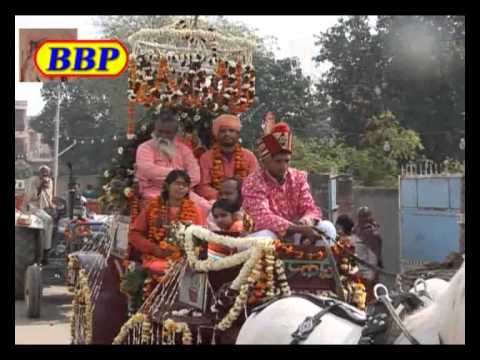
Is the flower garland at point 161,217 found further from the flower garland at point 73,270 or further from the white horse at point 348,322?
the white horse at point 348,322

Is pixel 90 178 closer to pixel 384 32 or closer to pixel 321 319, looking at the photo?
pixel 384 32

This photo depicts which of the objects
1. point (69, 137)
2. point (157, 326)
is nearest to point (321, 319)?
point (157, 326)

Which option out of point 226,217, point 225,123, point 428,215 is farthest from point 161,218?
point 428,215

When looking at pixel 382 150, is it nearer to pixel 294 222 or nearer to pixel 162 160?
pixel 162 160

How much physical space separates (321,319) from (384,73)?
296 inches

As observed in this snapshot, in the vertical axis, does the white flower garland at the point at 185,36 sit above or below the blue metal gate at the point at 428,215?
above

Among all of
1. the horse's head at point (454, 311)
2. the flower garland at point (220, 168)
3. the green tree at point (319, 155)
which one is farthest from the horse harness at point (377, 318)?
the green tree at point (319, 155)

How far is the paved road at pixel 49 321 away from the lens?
20.5 ft

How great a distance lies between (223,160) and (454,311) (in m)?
4.10

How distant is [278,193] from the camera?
578cm

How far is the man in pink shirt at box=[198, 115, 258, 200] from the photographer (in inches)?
282

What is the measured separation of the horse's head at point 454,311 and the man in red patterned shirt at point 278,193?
1.97 metres

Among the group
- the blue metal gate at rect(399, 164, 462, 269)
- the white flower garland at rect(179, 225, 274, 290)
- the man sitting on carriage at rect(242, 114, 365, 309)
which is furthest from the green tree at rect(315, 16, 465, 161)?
the white flower garland at rect(179, 225, 274, 290)

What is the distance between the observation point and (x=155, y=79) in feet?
24.0
